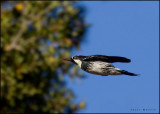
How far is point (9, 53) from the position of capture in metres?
9.34

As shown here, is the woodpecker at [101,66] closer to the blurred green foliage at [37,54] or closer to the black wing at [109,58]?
the black wing at [109,58]

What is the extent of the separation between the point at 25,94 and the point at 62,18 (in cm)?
193

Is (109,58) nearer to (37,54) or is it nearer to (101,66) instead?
(101,66)

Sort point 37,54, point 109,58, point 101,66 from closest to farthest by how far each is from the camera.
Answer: point 109,58 → point 101,66 → point 37,54

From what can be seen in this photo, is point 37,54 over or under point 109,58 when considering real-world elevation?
over

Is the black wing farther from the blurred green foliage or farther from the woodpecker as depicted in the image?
the blurred green foliage

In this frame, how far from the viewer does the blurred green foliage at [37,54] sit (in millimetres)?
9109

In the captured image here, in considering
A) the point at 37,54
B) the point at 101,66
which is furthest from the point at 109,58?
the point at 37,54

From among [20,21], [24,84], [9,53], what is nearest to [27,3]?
[20,21]

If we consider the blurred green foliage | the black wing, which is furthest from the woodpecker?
the blurred green foliage

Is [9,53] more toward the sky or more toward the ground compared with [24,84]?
more toward the sky

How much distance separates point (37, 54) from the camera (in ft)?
30.6

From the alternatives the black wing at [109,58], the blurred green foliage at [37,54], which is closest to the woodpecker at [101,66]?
the black wing at [109,58]

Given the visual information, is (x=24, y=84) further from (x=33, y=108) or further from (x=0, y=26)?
(x=0, y=26)
